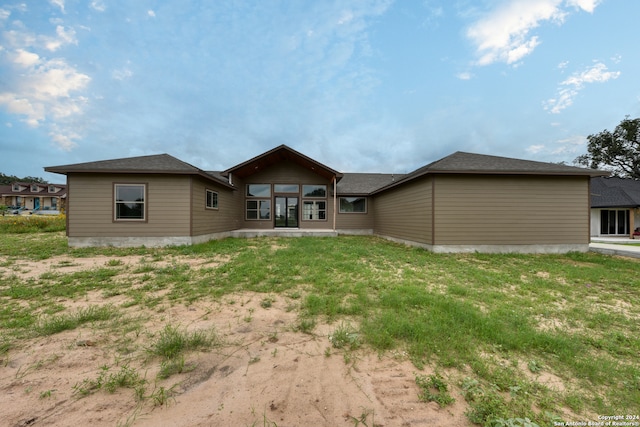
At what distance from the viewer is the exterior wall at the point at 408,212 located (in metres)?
9.14

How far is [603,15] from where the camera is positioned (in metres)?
10.3

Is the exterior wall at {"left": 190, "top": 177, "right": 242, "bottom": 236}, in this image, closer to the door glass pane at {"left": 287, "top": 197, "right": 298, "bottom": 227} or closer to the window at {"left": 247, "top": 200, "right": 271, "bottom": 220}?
the window at {"left": 247, "top": 200, "right": 271, "bottom": 220}

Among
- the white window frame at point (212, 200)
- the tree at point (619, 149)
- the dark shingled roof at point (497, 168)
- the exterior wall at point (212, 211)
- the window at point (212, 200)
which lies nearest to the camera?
the dark shingled roof at point (497, 168)

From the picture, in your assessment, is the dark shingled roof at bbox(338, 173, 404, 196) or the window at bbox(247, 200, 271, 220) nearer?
the window at bbox(247, 200, 271, 220)

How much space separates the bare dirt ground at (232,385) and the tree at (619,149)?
39603 millimetres

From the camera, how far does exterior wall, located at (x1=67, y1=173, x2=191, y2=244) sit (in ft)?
29.3

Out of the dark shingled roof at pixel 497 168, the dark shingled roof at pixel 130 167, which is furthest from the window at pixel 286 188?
the dark shingled roof at pixel 497 168

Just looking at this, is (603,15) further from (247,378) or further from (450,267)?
Answer: (247,378)

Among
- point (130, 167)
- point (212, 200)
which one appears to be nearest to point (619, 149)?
point (212, 200)

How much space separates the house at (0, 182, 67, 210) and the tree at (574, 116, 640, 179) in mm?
73672

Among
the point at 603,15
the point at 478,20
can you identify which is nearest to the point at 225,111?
the point at 478,20

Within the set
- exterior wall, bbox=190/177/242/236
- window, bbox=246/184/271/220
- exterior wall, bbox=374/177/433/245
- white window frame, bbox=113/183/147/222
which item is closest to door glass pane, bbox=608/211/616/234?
exterior wall, bbox=374/177/433/245

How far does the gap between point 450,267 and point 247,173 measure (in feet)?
38.8

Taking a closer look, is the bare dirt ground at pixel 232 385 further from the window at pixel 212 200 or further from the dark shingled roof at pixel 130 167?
the window at pixel 212 200
